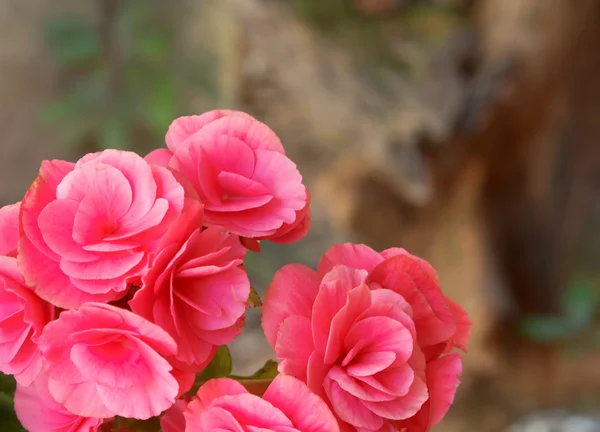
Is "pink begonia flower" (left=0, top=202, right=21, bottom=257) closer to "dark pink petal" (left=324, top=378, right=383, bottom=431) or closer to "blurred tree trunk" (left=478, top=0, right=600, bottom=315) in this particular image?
"dark pink petal" (left=324, top=378, right=383, bottom=431)

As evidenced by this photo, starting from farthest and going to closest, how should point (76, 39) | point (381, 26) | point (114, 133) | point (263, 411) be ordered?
point (76, 39)
point (114, 133)
point (381, 26)
point (263, 411)

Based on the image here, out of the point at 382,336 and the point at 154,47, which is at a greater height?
the point at 382,336

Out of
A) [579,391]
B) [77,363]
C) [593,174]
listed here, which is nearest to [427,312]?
[77,363]

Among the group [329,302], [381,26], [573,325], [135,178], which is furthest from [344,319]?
[573,325]

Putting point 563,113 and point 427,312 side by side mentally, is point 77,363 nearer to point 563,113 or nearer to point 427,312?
point 427,312

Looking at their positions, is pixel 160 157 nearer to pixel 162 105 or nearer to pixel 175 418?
pixel 175 418

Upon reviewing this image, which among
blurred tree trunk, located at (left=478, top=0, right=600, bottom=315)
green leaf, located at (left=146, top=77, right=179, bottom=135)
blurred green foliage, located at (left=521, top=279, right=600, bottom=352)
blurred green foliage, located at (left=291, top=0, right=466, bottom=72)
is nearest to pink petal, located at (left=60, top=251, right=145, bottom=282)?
blurred green foliage, located at (left=291, top=0, right=466, bottom=72)
